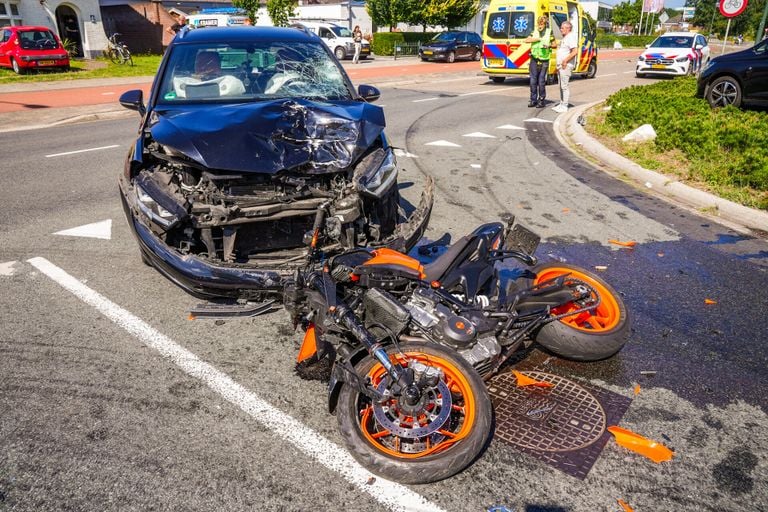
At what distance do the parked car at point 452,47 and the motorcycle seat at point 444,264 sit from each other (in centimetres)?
2965

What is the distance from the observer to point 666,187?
7840 mm

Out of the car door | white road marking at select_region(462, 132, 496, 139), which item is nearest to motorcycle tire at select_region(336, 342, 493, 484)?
white road marking at select_region(462, 132, 496, 139)

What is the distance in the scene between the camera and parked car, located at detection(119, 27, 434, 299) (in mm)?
3688

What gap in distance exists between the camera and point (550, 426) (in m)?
3.04

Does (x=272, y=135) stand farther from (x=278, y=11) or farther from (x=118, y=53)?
(x=278, y=11)

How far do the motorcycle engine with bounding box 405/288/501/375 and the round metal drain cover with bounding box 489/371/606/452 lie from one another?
0.37 m

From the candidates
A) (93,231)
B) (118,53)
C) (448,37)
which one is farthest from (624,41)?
(93,231)

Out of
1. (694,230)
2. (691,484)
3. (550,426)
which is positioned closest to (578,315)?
(550,426)

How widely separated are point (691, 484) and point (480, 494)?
102 cm

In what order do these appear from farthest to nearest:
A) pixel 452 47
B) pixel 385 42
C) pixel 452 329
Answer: pixel 385 42
pixel 452 47
pixel 452 329

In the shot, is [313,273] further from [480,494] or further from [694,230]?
[694,230]

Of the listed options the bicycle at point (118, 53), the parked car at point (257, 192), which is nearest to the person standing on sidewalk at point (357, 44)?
the bicycle at point (118, 53)

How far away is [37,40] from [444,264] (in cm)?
2549

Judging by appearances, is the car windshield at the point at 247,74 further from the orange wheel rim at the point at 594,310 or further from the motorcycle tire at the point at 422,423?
the motorcycle tire at the point at 422,423
